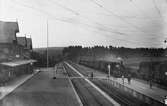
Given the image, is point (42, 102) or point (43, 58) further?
point (43, 58)

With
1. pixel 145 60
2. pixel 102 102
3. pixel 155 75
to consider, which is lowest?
pixel 102 102

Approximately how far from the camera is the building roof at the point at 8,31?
23.9m

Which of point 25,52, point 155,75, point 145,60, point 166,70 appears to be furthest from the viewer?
point 25,52

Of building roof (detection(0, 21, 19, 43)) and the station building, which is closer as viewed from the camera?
the station building

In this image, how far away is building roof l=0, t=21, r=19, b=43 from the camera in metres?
23.9

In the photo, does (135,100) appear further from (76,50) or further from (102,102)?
(76,50)

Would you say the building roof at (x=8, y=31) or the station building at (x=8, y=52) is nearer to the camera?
the station building at (x=8, y=52)

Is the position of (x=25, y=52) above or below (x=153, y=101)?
above

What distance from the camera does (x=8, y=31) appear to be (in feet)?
84.0

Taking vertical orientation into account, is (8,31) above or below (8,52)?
above

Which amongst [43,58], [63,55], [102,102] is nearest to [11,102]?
[102,102]

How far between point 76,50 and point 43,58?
59319 mm

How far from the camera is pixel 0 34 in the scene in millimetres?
23344

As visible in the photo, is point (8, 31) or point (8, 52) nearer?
point (8, 52)
